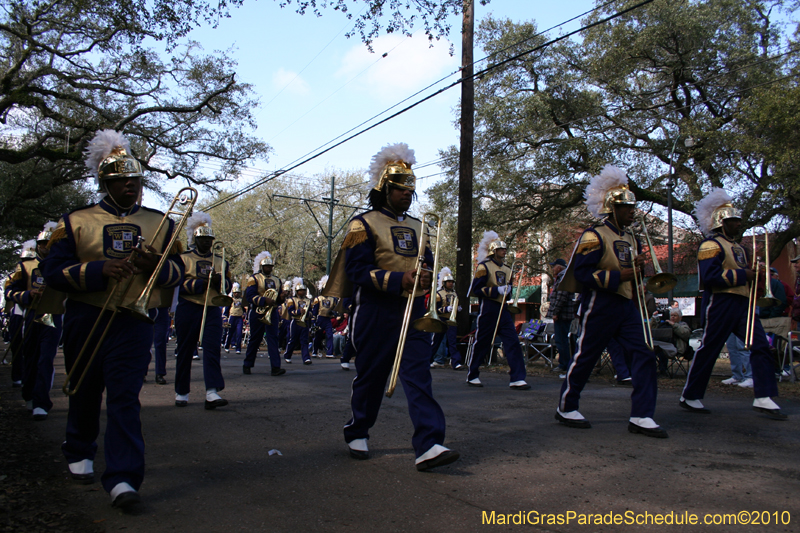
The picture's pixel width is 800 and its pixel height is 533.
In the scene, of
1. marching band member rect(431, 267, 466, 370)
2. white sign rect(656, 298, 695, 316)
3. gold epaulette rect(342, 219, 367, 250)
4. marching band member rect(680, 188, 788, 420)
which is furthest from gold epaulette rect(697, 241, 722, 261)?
white sign rect(656, 298, 695, 316)

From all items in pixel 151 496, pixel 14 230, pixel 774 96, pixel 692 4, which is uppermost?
pixel 692 4

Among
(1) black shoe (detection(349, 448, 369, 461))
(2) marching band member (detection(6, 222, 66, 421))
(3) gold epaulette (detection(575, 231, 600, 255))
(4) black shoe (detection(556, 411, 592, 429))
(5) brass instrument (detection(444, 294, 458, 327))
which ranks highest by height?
(3) gold epaulette (detection(575, 231, 600, 255))

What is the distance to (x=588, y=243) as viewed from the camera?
5.69 m

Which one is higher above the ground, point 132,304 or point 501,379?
point 132,304

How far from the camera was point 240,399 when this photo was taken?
25.4ft

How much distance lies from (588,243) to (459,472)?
8.72 feet

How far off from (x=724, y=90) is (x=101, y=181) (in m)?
23.7

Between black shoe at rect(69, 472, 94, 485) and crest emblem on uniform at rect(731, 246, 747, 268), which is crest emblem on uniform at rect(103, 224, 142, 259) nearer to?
black shoe at rect(69, 472, 94, 485)

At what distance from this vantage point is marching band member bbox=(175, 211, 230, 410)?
7215mm

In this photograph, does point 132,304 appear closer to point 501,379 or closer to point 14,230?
point 501,379

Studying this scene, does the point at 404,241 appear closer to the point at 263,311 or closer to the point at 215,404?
the point at 215,404

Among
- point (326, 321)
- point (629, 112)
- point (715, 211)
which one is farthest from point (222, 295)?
point (629, 112)

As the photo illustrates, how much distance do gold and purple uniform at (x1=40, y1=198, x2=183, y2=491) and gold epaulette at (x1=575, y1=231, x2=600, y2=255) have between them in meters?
3.56

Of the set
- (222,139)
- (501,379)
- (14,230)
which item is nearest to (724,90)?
(501,379)
